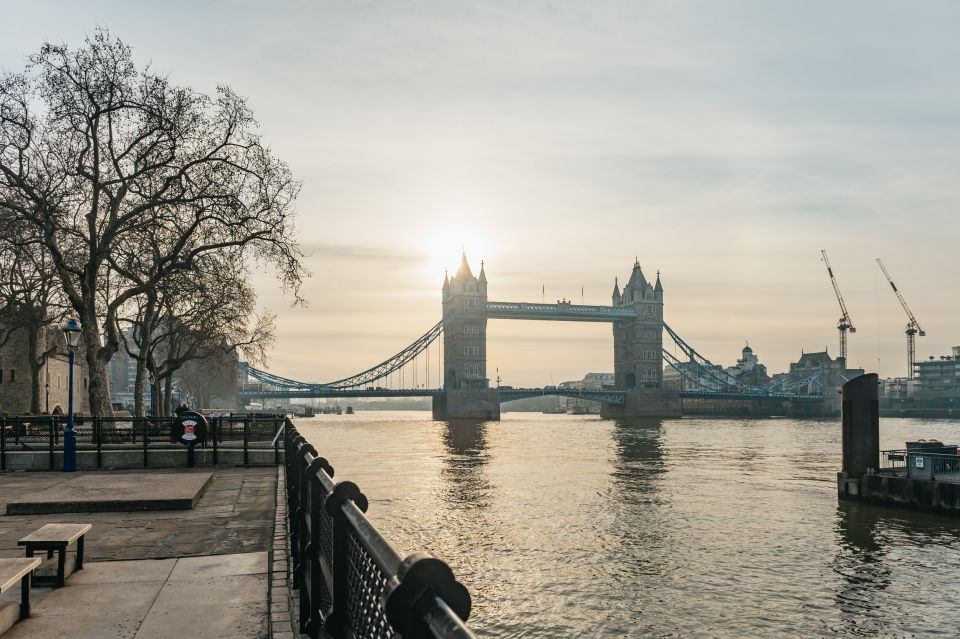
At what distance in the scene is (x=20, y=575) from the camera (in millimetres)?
6082

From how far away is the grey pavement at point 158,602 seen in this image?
6.29 m

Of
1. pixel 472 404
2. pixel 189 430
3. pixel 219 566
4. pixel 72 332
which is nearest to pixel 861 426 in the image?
pixel 189 430

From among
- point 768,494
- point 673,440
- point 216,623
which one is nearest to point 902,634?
point 216,623

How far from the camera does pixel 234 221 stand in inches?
1252

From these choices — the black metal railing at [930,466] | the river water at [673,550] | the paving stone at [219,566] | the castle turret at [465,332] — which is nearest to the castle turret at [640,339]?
the castle turret at [465,332]

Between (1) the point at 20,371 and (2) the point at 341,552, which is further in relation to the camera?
(1) the point at 20,371

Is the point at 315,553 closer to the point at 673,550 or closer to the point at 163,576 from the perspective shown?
the point at 163,576

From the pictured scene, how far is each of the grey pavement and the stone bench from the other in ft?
0.30

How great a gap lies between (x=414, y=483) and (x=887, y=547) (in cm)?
1872

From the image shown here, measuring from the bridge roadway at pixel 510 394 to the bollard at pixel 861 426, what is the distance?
8249 centimetres

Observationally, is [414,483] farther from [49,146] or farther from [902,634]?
[902,634]

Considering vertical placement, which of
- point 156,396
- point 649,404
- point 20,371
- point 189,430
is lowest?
point 649,404

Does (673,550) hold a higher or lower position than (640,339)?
lower

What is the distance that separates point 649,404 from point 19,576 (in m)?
128
